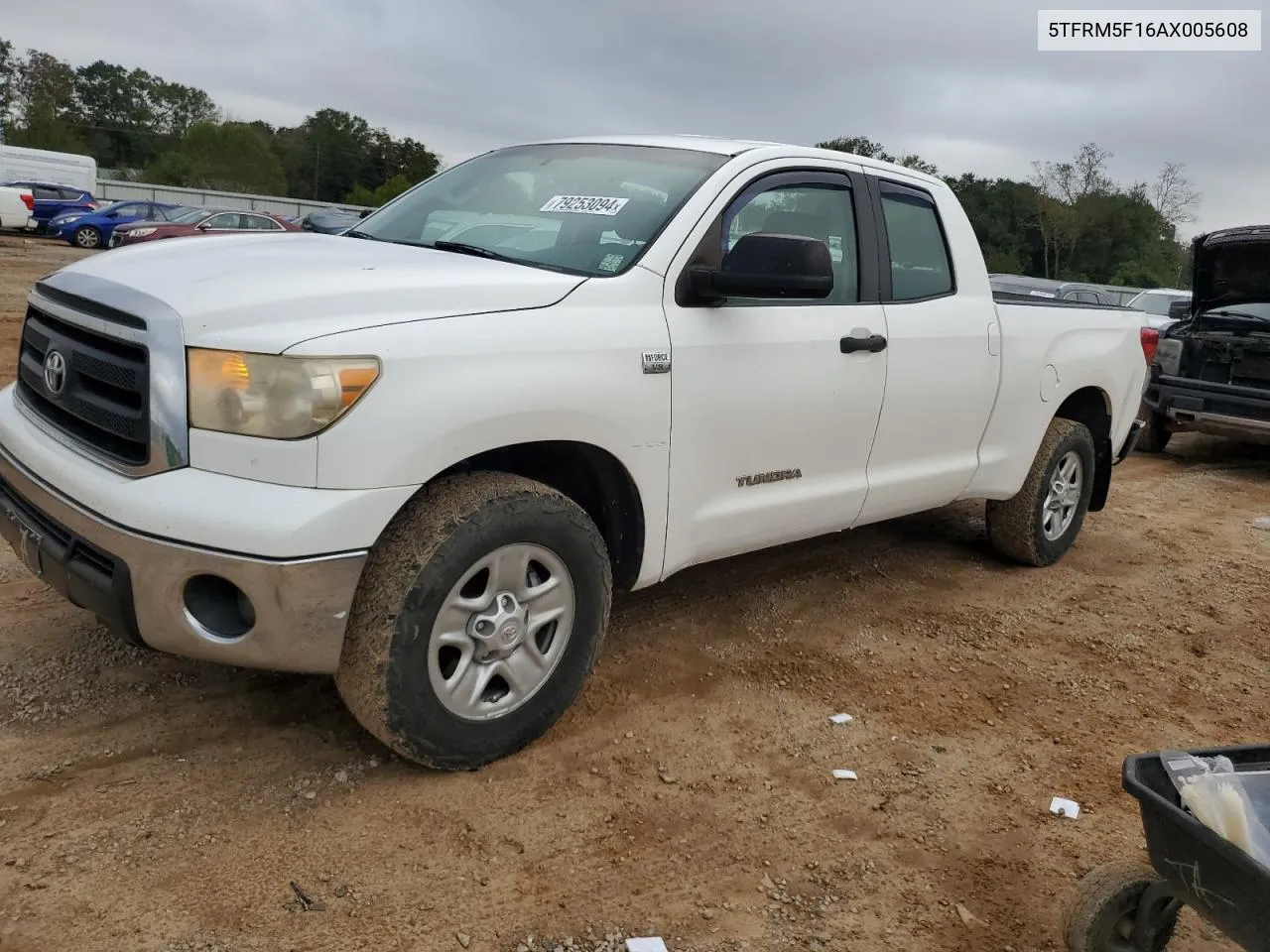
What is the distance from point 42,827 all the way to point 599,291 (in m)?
2.04

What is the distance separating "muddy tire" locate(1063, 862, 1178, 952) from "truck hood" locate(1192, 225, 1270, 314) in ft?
22.5

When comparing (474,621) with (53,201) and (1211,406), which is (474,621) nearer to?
(1211,406)

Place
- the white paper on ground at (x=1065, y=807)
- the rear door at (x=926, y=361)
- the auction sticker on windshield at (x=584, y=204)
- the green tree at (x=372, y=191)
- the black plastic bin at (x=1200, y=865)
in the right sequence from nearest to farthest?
the black plastic bin at (x=1200, y=865) → the white paper on ground at (x=1065, y=807) → the auction sticker on windshield at (x=584, y=204) → the rear door at (x=926, y=361) → the green tree at (x=372, y=191)

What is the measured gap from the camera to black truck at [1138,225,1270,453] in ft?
26.8

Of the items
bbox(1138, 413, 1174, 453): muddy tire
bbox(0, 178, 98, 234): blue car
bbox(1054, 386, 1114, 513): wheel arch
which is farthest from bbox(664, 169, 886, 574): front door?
bbox(0, 178, 98, 234): blue car

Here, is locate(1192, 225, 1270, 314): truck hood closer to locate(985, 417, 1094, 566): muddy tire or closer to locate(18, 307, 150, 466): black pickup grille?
locate(985, 417, 1094, 566): muddy tire

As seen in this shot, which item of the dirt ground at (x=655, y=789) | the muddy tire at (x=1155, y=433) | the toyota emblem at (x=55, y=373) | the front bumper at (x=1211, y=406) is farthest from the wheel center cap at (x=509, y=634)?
the muddy tire at (x=1155, y=433)

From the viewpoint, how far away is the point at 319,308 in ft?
8.49

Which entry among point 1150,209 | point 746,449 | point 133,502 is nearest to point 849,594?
point 746,449

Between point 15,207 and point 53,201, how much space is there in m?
1.58

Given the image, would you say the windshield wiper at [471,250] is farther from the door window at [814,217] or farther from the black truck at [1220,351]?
the black truck at [1220,351]

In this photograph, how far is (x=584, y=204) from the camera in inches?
137

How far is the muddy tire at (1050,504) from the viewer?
514 centimetres

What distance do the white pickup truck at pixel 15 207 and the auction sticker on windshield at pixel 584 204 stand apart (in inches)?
1145
